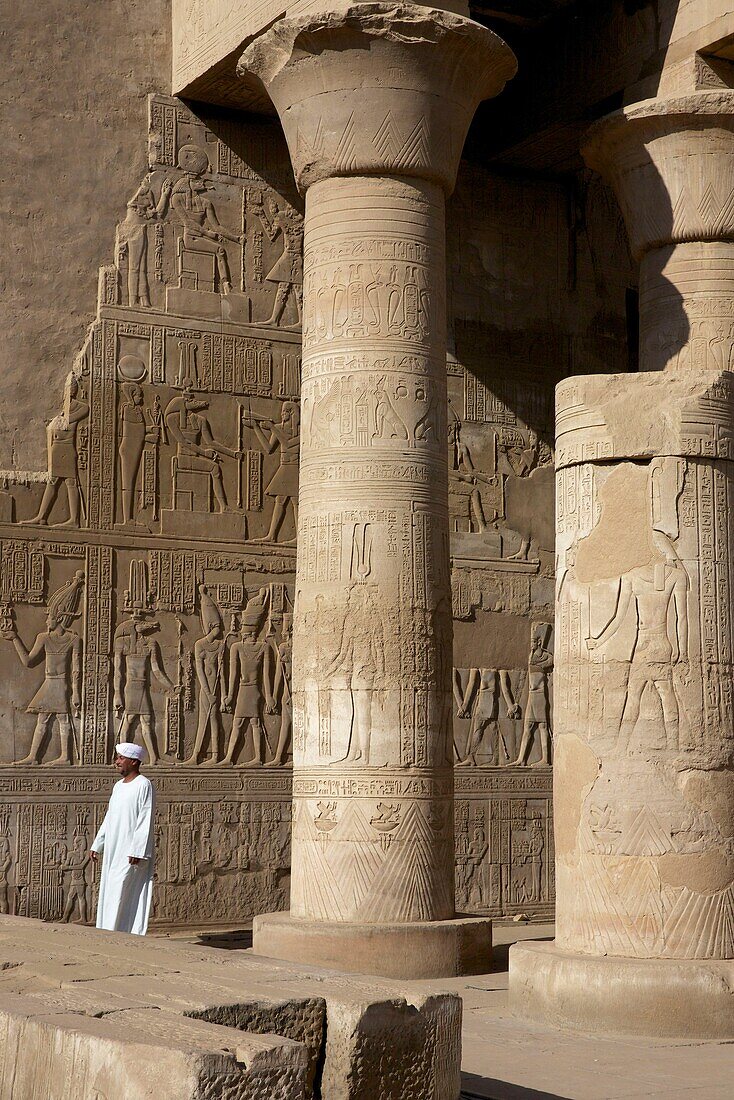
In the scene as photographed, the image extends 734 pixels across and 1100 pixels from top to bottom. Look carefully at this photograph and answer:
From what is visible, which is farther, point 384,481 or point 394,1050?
point 384,481

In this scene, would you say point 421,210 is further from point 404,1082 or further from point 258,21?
point 404,1082

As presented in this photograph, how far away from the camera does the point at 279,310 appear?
38.8 feet

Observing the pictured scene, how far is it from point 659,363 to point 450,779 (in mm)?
3489

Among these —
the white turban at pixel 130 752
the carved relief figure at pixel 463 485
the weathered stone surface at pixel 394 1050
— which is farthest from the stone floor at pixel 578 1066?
the carved relief figure at pixel 463 485

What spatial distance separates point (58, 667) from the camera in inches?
415

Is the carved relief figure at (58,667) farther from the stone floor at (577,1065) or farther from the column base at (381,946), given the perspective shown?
the stone floor at (577,1065)

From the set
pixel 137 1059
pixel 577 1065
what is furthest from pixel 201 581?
pixel 137 1059

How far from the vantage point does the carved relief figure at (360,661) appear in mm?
8719

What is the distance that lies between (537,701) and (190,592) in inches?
127

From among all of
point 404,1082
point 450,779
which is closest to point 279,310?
point 450,779

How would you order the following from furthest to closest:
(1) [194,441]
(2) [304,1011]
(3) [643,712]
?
(1) [194,441] → (3) [643,712] → (2) [304,1011]

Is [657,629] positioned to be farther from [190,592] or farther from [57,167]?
[57,167]

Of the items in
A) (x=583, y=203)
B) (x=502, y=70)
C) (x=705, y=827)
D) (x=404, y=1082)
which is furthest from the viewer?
(x=583, y=203)

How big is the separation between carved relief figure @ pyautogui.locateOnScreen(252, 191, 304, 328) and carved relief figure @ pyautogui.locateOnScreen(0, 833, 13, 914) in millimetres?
4345
